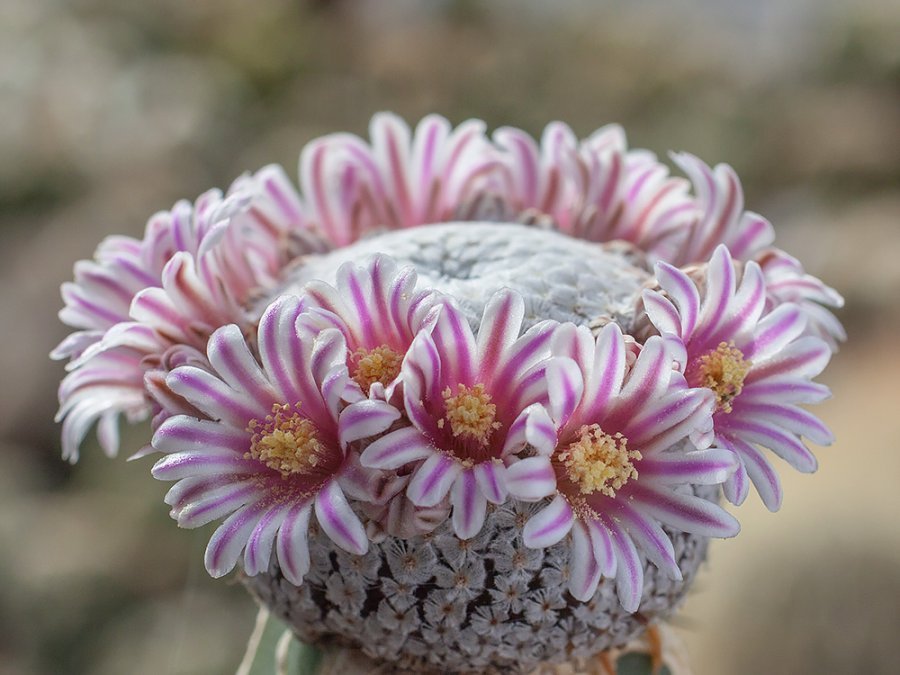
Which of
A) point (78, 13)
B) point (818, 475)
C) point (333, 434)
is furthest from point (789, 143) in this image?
point (333, 434)

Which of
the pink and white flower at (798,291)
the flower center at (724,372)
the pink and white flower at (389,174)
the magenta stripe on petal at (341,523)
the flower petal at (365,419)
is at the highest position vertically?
the pink and white flower at (389,174)

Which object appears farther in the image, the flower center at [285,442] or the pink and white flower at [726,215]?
the pink and white flower at [726,215]

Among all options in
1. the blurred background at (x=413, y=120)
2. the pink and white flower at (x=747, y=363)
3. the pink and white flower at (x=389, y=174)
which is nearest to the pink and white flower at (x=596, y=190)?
the pink and white flower at (x=389, y=174)

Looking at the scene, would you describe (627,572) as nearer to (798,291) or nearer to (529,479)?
(529,479)

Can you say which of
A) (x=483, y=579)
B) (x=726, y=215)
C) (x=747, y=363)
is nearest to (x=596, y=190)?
(x=726, y=215)

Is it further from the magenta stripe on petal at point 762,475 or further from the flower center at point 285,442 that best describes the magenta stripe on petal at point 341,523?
the magenta stripe on petal at point 762,475

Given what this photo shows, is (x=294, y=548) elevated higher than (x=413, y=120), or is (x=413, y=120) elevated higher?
(x=413, y=120)

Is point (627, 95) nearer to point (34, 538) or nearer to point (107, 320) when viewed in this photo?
point (34, 538)
